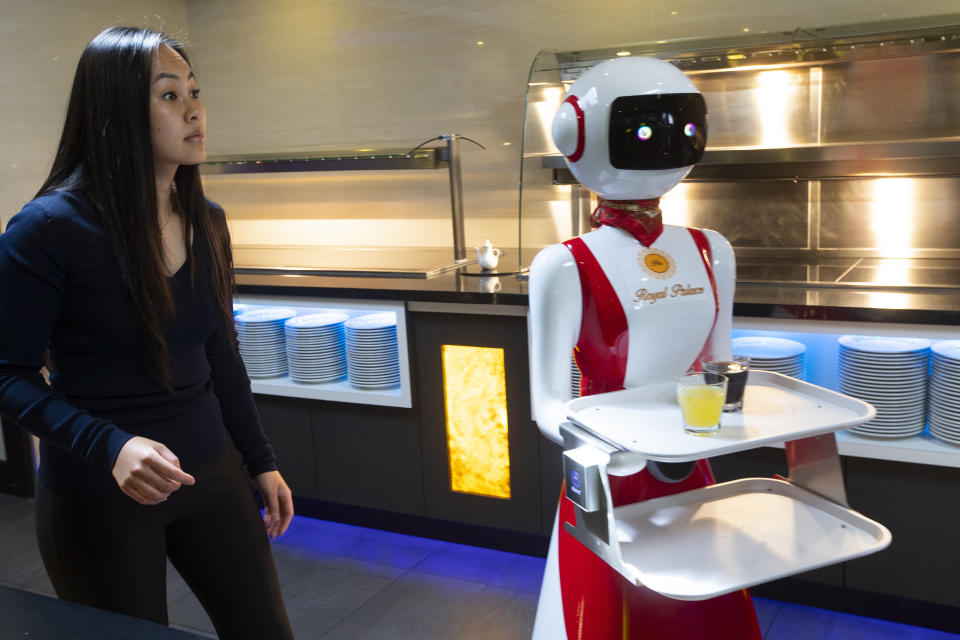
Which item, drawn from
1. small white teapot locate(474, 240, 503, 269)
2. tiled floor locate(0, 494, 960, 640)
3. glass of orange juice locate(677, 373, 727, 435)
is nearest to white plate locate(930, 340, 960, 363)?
tiled floor locate(0, 494, 960, 640)

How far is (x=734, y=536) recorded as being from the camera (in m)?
1.23

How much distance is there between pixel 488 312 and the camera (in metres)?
2.70

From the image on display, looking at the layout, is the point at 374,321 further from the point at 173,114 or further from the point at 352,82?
the point at 173,114

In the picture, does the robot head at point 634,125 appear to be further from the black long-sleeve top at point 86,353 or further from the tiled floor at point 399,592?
the tiled floor at point 399,592

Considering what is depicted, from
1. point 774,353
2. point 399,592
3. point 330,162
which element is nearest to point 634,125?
point 774,353

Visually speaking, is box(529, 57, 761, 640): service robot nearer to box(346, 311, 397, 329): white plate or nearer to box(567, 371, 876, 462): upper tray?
box(567, 371, 876, 462): upper tray

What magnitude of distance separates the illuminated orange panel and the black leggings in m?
1.34

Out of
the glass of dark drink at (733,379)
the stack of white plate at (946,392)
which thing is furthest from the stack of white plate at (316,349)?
the glass of dark drink at (733,379)

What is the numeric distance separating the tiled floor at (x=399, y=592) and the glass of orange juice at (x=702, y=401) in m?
1.49

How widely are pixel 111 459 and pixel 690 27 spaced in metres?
2.64

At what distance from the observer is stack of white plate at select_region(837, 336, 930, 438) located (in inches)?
87.2

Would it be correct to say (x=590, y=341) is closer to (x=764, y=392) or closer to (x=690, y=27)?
(x=764, y=392)

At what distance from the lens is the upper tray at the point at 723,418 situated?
3.56ft

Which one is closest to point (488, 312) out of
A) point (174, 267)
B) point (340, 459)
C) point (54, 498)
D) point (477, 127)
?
point (340, 459)
